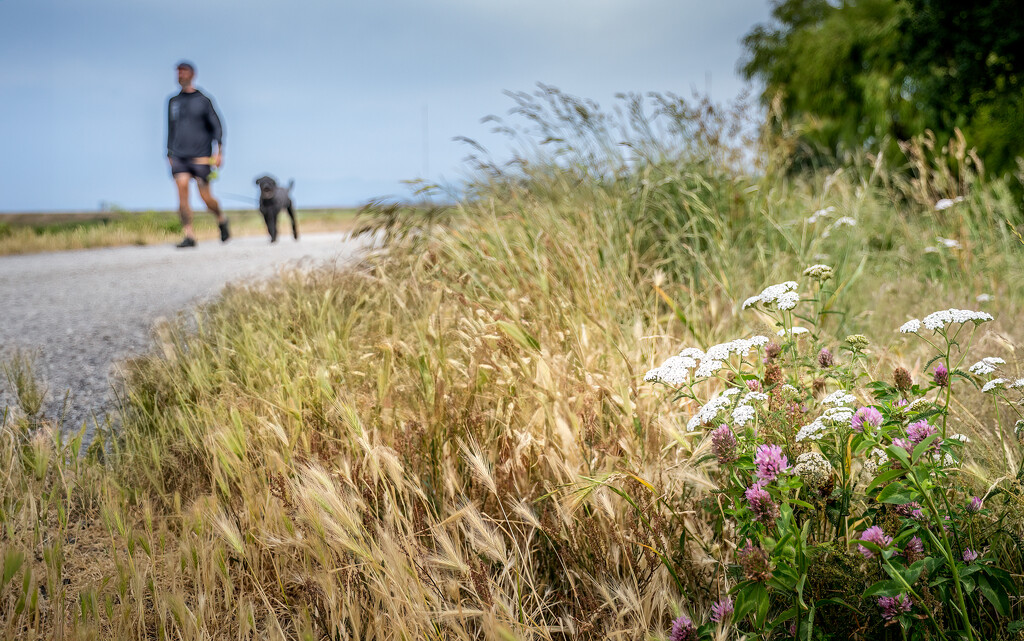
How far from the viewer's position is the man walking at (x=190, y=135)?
7.20 metres

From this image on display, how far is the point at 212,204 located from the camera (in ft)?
23.8

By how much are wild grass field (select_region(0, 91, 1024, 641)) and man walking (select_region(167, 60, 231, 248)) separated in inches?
194

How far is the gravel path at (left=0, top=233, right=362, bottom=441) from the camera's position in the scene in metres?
2.60

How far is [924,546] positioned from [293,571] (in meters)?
1.41

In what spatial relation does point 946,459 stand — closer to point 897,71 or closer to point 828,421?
point 828,421

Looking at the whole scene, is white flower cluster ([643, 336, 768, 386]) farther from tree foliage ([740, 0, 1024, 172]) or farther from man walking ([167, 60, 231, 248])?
man walking ([167, 60, 231, 248])

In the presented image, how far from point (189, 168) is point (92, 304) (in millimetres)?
4464

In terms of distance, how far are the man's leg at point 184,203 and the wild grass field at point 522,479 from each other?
13.1 feet

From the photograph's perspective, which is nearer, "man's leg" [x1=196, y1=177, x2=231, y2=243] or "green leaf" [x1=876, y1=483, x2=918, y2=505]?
"green leaf" [x1=876, y1=483, x2=918, y2=505]

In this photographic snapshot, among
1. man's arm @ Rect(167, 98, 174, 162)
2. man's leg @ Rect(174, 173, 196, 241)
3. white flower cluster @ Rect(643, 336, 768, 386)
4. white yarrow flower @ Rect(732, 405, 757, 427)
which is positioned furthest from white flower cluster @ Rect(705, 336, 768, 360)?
man's arm @ Rect(167, 98, 174, 162)

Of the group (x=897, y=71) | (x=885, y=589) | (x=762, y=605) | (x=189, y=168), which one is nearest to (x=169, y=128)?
(x=189, y=168)

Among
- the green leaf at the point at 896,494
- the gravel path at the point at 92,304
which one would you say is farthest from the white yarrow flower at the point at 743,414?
the gravel path at the point at 92,304

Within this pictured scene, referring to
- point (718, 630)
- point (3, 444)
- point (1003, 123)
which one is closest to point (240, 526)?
point (3, 444)

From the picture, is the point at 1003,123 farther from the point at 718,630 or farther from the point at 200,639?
the point at 200,639
